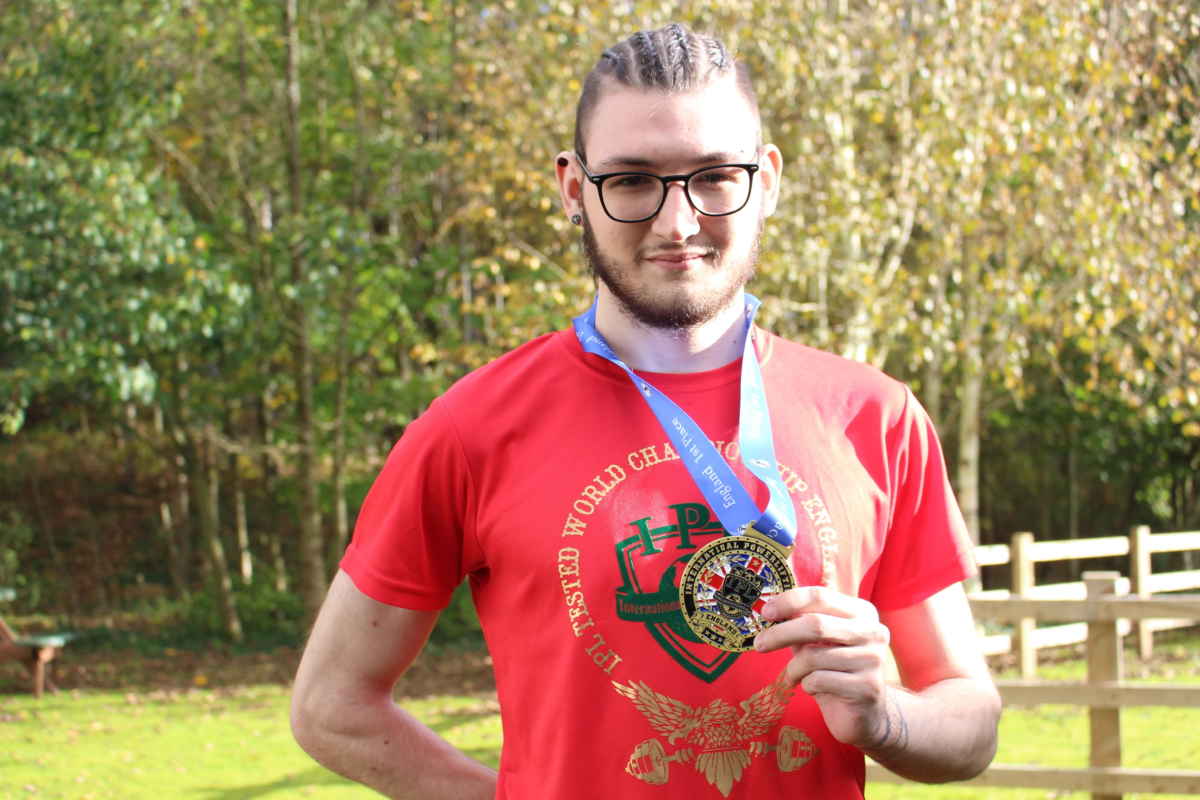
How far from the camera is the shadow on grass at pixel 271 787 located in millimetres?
6754

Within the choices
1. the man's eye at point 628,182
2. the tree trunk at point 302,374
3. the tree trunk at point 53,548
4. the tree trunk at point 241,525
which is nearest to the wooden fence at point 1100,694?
the man's eye at point 628,182

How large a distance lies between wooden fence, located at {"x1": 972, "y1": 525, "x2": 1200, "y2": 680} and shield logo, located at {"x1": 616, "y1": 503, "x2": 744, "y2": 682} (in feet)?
25.6

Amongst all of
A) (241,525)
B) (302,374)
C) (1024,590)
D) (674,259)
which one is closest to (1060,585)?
(1024,590)

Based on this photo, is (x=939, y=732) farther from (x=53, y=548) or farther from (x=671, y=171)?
(x=53, y=548)

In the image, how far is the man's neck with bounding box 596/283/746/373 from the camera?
1.75m

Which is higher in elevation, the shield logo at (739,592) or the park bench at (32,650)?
the shield logo at (739,592)

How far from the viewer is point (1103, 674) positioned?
18.6ft

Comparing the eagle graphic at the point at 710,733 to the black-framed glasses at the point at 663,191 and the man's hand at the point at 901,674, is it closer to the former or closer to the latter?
the man's hand at the point at 901,674

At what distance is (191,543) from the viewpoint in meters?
16.8

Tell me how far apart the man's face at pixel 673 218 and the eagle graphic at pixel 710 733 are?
2.02 ft

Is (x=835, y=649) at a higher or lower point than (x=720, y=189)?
lower

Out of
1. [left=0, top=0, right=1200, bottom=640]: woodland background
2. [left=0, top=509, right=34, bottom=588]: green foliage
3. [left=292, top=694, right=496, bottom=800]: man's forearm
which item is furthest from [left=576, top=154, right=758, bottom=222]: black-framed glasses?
[left=0, top=509, right=34, bottom=588]: green foliage

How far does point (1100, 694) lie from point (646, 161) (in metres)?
5.06

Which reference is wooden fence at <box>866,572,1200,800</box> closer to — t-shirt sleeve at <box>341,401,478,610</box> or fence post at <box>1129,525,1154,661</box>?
t-shirt sleeve at <box>341,401,478,610</box>
